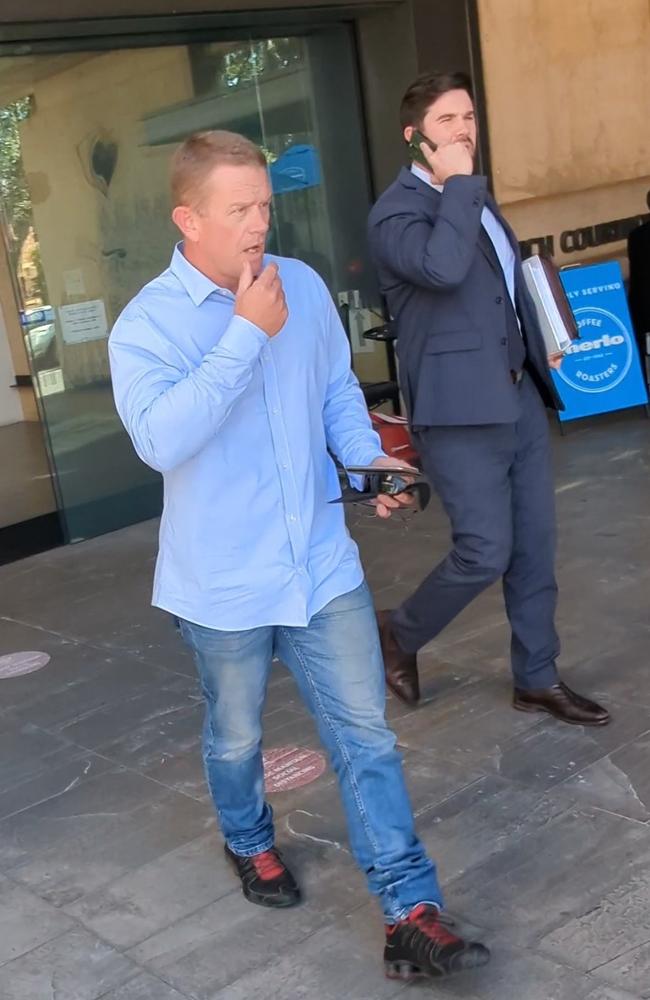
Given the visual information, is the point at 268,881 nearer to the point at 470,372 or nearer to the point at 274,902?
the point at 274,902

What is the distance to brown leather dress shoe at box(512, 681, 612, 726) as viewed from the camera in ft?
12.9

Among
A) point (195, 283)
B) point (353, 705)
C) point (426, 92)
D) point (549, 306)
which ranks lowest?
point (353, 705)

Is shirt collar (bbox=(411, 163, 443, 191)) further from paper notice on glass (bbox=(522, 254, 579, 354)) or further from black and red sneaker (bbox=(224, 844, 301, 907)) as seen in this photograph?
black and red sneaker (bbox=(224, 844, 301, 907))

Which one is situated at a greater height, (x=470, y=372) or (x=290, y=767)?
(x=470, y=372)

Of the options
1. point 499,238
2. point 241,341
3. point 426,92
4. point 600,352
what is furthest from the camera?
point 600,352

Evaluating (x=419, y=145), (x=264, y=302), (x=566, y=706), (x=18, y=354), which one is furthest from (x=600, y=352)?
(x=264, y=302)

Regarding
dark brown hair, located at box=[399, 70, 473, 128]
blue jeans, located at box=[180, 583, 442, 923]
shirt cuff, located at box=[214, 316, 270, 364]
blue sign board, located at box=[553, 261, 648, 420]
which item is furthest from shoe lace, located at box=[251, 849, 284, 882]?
blue sign board, located at box=[553, 261, 648, 420]

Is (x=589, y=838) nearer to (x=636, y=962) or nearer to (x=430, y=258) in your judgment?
(x=636, y=962)

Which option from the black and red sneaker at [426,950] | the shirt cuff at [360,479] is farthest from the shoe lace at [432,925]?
the shirt cuff at [360,479]

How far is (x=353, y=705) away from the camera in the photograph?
2756mm

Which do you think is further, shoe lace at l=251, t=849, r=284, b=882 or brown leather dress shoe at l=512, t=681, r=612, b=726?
brown leather dress shoe at l=512, t=681, r=612, b=726

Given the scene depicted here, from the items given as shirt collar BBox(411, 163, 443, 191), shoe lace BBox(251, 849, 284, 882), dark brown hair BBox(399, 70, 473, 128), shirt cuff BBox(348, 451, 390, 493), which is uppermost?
dark brown hair BBox(399, 70, 473, 128)

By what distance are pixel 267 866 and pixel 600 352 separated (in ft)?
20.2

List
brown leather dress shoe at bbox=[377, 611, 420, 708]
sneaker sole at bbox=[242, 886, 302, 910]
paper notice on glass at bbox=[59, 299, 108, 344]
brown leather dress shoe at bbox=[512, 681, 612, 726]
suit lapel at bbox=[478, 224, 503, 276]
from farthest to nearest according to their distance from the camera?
paper notice on glass at bbox=[59, 299, 108, 344] < brown leather dress shoe at bbox=[377, 611, 420, 708] < brown leather dress shoe at bbox=[512, 681, 612, 726] < suit lapel at bbox=[478, 224, 503, 276] < sneaker sole at bbox=[242, 886, 302, 910]
